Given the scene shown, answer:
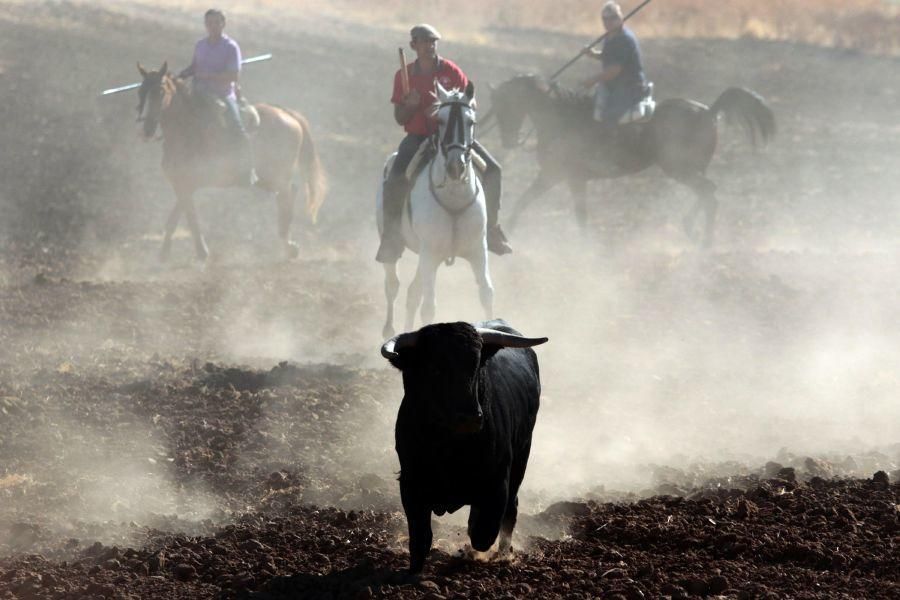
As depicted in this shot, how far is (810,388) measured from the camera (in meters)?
13.1

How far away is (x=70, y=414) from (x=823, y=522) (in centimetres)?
603

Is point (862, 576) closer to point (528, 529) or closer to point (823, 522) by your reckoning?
point (823, 522)

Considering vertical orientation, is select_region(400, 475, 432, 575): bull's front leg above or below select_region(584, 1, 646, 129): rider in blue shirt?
below

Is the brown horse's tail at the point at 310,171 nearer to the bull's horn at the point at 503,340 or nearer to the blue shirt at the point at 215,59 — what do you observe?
the blue shirt at the point at 215,59

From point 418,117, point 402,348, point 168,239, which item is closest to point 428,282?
point 418,117

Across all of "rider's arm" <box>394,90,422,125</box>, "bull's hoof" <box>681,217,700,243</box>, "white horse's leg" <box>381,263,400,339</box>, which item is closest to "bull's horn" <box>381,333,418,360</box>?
"rider's arm" <box>394,90,422,125</box>

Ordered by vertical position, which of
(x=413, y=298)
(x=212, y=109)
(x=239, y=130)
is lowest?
(x=413, y=298)

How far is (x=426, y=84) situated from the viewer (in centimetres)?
1292

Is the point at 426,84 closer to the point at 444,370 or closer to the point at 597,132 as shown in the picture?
the point at 444,370

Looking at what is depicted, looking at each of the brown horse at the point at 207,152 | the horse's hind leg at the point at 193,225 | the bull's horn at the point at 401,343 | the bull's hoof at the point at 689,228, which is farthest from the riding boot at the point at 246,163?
the bull's horn at the point at 401,343

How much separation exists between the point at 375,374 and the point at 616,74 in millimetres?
8154

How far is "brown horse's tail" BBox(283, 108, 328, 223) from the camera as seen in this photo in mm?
20641

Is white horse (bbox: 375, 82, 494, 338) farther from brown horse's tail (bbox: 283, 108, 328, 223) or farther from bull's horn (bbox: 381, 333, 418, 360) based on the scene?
brown horse's tail (bbox: 283, 108, 328, 223)

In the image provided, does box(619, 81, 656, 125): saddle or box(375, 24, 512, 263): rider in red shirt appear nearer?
box(375, 24, 512, 263): rider in red shirt
